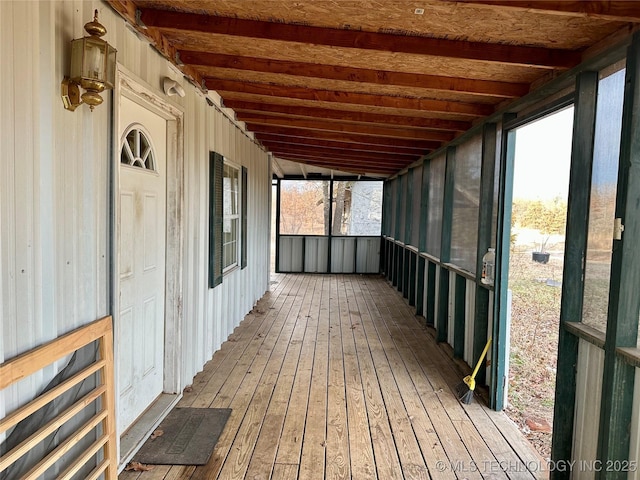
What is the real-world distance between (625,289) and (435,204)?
12.5 feet

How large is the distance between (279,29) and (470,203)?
8.76 ft

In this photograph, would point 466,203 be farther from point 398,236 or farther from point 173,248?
point 398,236

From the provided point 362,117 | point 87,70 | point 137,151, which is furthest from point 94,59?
point 362,117

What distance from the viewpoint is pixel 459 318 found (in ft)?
13.8

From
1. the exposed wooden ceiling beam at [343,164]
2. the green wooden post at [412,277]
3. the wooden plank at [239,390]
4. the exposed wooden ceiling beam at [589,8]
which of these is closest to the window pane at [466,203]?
the green wooden post at [412,277]

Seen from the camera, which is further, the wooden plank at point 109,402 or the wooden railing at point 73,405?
the wooden plank at point 109,402

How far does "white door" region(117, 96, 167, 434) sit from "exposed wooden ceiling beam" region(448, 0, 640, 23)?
7.37ft

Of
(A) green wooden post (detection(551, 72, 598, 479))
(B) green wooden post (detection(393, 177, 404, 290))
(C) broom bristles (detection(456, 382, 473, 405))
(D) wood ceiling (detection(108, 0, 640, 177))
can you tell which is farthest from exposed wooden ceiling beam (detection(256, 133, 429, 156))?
(A) green wooden post (detection(551, 72, 598, 479))

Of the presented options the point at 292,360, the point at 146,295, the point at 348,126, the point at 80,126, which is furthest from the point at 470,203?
the point at 80,126

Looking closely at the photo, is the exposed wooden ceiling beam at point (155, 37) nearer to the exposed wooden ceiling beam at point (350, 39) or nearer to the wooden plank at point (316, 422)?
the exposed wooden ceiling beam at point (350, 39)

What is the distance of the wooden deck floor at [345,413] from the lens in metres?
2.41

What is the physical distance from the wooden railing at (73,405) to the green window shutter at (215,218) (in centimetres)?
193

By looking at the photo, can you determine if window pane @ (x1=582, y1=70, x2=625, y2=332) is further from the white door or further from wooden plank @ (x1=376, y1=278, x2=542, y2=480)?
the white door

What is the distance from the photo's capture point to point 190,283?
3.43m
